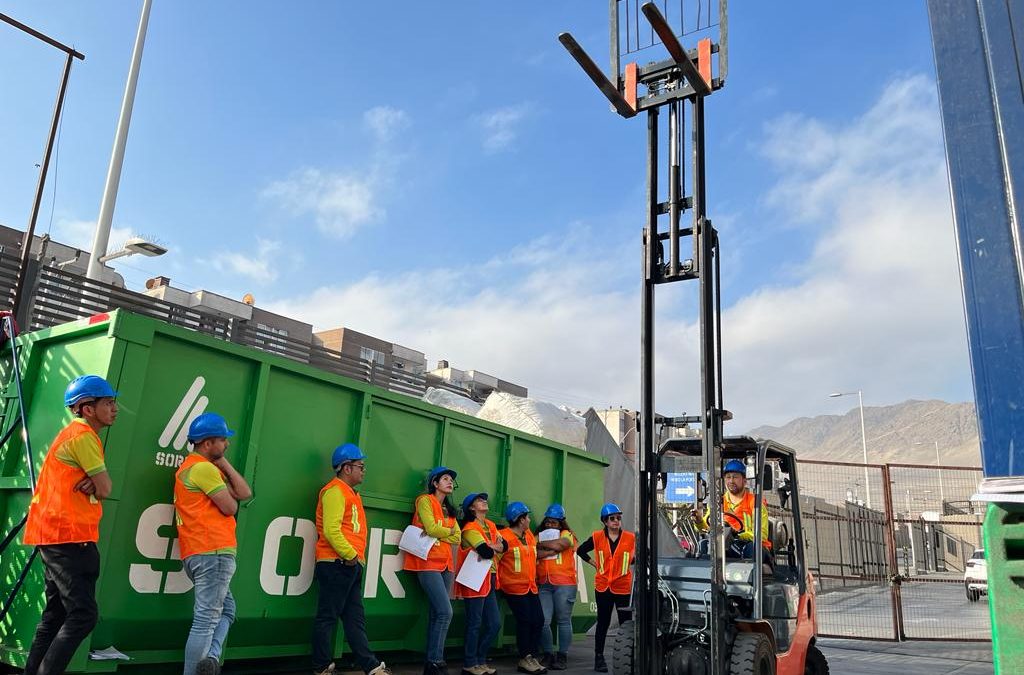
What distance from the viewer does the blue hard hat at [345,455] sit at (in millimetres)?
6011

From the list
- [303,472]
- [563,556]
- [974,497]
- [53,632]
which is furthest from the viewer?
[563,556]

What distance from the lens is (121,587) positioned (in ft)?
15.9

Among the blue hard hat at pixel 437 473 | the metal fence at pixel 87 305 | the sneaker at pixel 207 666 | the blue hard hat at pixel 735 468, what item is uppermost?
the metal fence at pixel 87 305

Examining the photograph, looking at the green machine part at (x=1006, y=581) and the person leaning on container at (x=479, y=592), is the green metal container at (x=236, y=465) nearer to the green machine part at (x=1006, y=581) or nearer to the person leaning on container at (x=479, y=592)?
the person leaning on container at (x=479, y=592)

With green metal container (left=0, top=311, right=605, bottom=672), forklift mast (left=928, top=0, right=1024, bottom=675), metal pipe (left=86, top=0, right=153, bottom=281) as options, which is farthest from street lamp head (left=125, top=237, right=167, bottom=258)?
forklift mast (left=928, top=0, right=1024, bottom=675)

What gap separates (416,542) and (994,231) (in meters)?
5.51

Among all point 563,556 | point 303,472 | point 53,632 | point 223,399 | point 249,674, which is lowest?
point 249,674

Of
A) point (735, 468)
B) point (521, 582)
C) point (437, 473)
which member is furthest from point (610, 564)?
point (735, 468)

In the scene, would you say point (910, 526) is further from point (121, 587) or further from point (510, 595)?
point (121, 587)

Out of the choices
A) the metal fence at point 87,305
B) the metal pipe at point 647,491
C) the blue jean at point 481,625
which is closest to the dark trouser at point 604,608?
the blue jean at point 481,625

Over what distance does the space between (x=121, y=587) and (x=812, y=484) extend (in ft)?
33.7

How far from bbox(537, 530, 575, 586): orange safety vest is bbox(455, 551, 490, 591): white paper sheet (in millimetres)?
1313

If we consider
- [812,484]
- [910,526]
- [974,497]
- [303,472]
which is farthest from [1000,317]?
[910,526]

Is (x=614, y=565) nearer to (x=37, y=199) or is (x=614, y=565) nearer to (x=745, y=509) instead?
(x=745, y=509)
